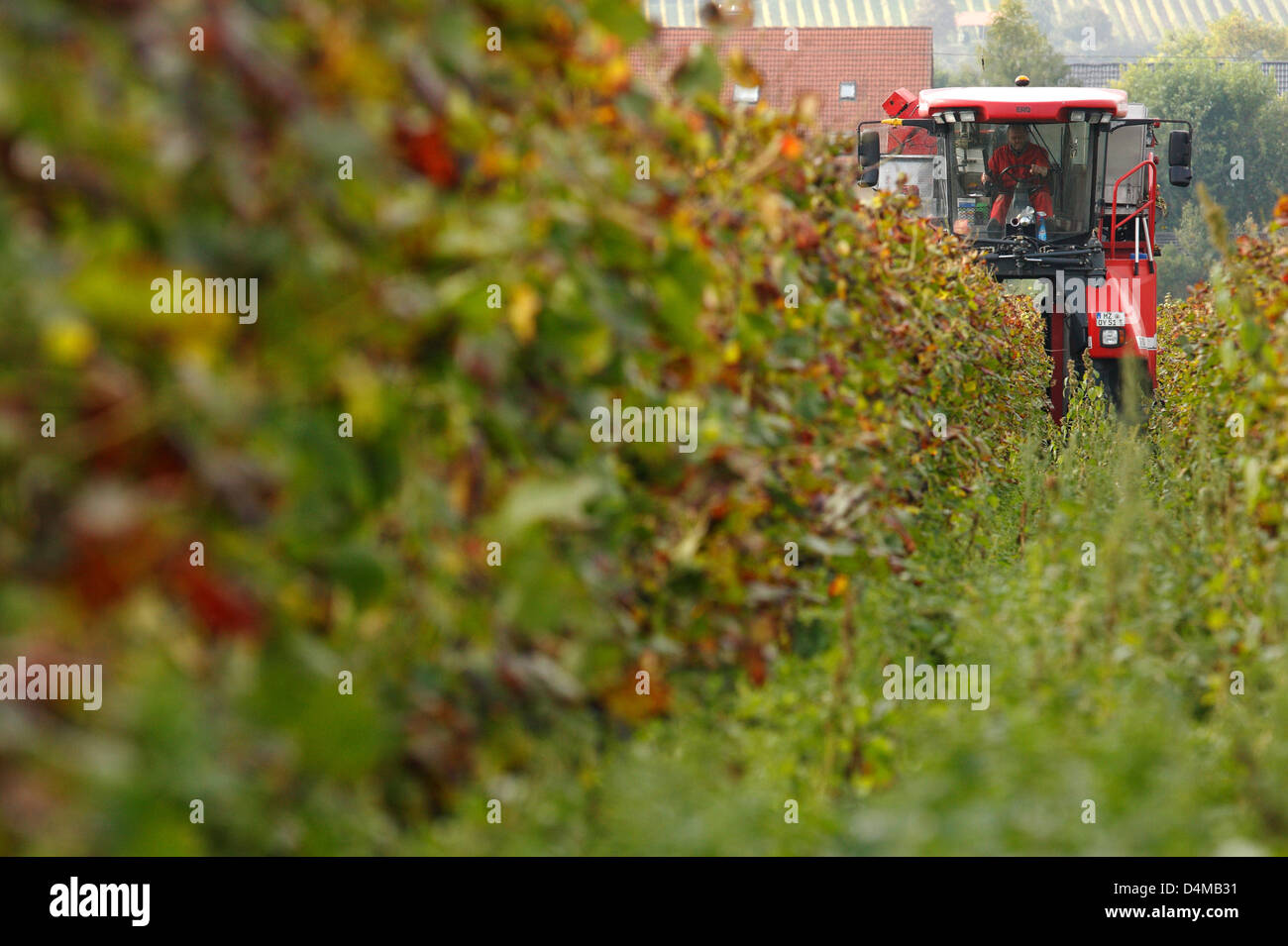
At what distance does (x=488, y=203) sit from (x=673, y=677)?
1.34 m

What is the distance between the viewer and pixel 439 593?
7.88 ft

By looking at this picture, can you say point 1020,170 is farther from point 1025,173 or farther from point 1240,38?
point 1240,38

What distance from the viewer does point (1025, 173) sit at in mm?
14508

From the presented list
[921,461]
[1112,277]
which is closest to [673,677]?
[921,461]

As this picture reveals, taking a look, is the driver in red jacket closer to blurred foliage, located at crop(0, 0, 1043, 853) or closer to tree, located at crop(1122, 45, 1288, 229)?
blurred foliage, located at crop(0, 0, 1043, 853)

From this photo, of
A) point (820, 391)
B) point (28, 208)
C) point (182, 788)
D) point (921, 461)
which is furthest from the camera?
point (921, 461)

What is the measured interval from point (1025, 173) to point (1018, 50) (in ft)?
248

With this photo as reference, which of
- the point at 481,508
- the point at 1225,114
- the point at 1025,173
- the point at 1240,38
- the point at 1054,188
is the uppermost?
the point at 1240,38

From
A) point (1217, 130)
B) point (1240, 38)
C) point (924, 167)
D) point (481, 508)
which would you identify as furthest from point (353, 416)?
point (1240, 38)

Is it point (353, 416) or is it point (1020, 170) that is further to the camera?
point (1020, 170)

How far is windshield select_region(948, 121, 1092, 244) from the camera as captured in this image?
14406 mm

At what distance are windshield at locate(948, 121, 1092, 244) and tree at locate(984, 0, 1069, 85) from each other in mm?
72067
